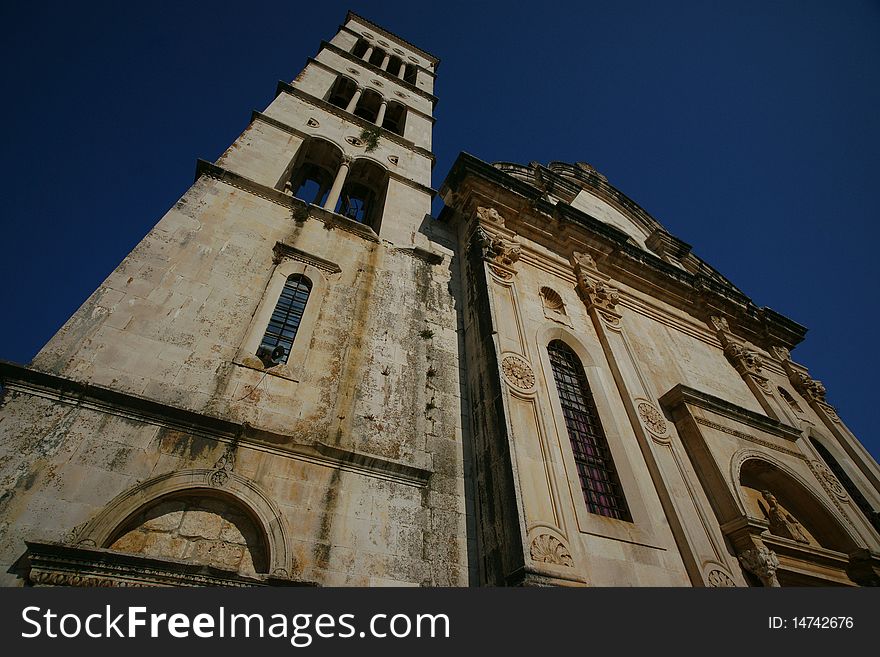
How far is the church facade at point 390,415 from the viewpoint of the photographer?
5609 millimetres

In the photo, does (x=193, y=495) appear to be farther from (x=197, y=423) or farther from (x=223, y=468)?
(x=197, y=423)

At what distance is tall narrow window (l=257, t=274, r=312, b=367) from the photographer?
7852 millimetres

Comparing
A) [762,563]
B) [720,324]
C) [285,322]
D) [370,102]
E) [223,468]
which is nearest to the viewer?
[223,468]

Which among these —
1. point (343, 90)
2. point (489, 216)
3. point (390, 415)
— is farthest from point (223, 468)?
point (343, 90)

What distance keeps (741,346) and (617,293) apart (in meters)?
5.73

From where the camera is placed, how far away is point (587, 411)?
10172 mm

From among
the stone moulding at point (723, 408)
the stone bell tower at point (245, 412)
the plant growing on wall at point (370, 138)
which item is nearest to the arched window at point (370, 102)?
the plant growing on wall at point (370, 138)

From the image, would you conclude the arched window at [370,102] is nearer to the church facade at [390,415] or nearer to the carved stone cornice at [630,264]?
the church facade at [390,415]

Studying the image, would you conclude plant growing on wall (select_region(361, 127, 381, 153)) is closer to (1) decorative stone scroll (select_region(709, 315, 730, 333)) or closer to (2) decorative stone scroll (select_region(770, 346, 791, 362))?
(1) decorative stone scroll (select_region(709, 315, 730, 333))

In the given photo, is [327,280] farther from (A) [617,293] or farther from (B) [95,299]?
(A) [617,293]

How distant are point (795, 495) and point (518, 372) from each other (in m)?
8.67

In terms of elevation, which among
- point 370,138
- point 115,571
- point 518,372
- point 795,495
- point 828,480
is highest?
point 370,138

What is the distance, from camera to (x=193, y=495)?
19.2 feet

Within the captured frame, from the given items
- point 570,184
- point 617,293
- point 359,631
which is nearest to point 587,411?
point 617,293
